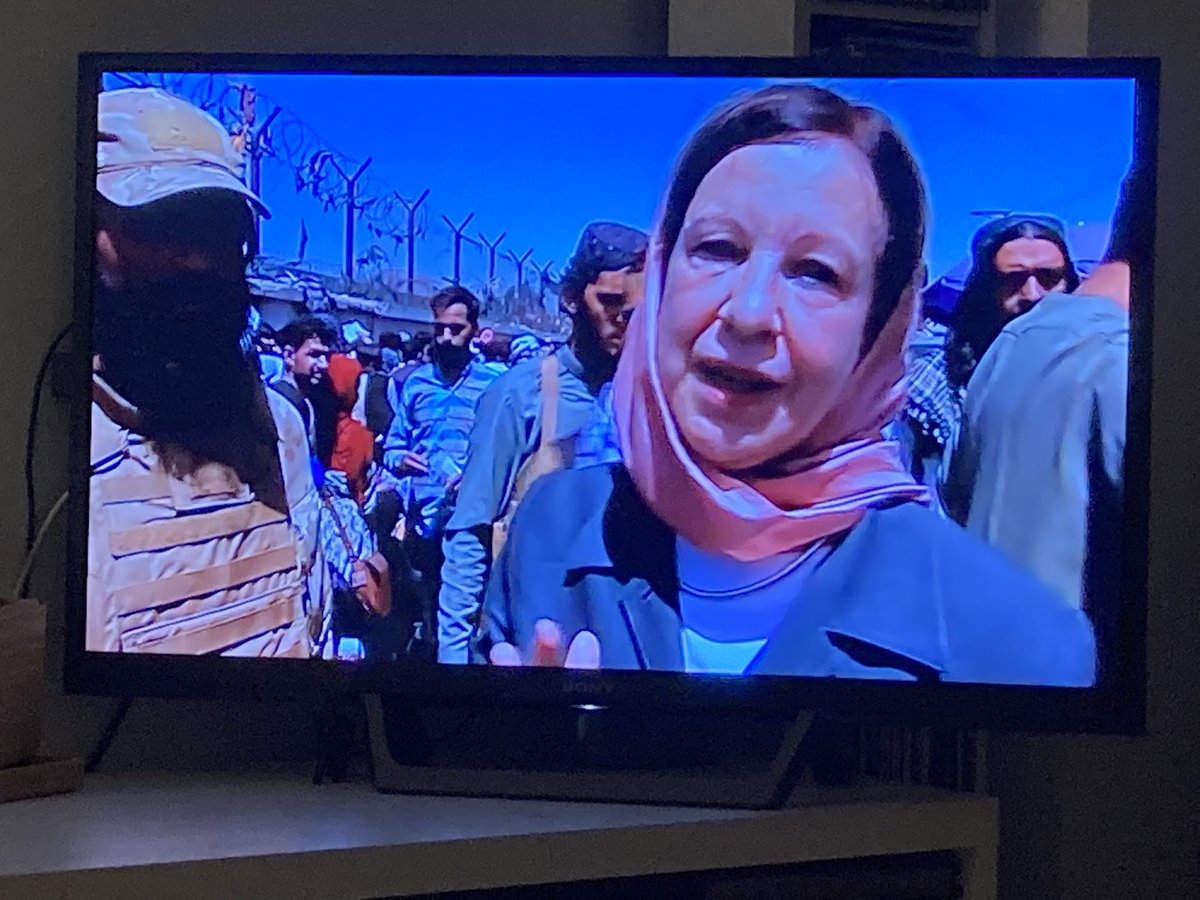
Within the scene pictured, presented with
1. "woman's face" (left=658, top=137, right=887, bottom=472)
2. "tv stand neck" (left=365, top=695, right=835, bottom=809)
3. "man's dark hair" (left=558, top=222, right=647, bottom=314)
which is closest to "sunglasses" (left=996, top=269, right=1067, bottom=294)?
"woman's face" (left=658, top=137, right=887, bottom=472)

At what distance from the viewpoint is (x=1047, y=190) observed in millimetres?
1414

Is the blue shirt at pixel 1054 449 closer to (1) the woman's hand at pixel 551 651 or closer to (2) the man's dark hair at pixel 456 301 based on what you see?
(1) the woman's hand at pixel 551 651

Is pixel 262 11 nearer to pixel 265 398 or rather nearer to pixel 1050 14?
pixel 265 398

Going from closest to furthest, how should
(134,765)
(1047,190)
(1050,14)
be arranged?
(1047,190)
(134,765)
(1050,14)

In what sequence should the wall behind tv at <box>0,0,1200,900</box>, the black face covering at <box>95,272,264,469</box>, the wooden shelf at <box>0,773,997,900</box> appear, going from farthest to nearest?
the wall behind tv at <box>0,0,1200,900</box> → the black face covering at <box>95,272,264,469</box> → the wooden shelf at <box>0,773,997,900</box>

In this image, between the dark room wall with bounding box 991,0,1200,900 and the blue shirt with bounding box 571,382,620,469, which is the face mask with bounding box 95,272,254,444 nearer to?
the blue shirt with bounding box 571,382,620,469

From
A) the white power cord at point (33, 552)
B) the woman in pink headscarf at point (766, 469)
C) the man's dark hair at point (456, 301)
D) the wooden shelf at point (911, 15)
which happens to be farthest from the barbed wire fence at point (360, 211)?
the wooden shelf at point (911, 15)

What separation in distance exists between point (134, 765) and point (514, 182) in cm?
78

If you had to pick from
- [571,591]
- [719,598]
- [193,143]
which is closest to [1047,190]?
[719,598]

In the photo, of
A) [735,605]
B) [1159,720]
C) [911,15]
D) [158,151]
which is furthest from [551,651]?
[911,15]

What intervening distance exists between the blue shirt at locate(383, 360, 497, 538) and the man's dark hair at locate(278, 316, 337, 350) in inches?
3.7

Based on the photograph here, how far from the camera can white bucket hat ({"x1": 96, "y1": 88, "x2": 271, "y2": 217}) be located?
1475 millimetres

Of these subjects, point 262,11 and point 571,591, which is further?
point 262,11

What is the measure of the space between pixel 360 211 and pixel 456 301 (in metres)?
0.14
